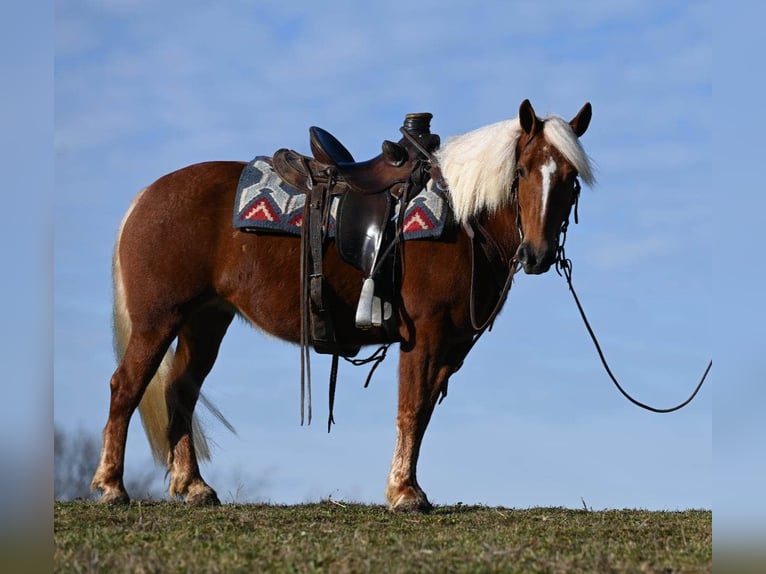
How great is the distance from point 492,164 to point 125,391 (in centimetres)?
313

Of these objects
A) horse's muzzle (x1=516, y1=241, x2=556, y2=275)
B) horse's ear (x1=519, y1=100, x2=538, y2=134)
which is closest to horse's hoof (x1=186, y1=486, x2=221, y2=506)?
horse's muzzle (x1=516, y1=241, x2=556, y2=275)

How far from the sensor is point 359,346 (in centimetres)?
788

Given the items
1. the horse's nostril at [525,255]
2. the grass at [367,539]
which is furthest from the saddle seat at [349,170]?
the grass at [367,539]

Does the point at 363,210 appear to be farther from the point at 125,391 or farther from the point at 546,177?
the point at 125,391

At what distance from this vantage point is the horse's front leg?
7.25 m

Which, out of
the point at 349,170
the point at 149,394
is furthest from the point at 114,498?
the point at 349,170

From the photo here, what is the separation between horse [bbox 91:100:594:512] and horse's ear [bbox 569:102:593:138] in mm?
15

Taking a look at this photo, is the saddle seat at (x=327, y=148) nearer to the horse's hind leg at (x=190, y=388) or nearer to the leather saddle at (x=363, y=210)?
the leather saddle at (x=363, y=210)

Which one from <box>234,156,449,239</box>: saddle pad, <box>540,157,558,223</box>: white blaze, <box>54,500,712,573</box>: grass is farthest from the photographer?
<box>234,156,449,239</box>: saddle pad

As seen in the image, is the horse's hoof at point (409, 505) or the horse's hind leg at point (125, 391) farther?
the horse's hind leg at point (125, 391)

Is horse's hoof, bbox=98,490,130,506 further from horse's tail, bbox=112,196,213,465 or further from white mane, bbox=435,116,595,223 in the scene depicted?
white mane, bbox=435,116,595,223

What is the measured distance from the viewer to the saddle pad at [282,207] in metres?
7.48

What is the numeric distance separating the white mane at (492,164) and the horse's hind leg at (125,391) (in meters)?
2.37

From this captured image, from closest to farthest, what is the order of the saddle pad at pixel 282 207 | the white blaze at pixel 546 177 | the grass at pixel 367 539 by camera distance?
1. the grass at pixel 367 539
2. the white blaze at pixel 546 177
3. the saddle pad at pixel 282 207
